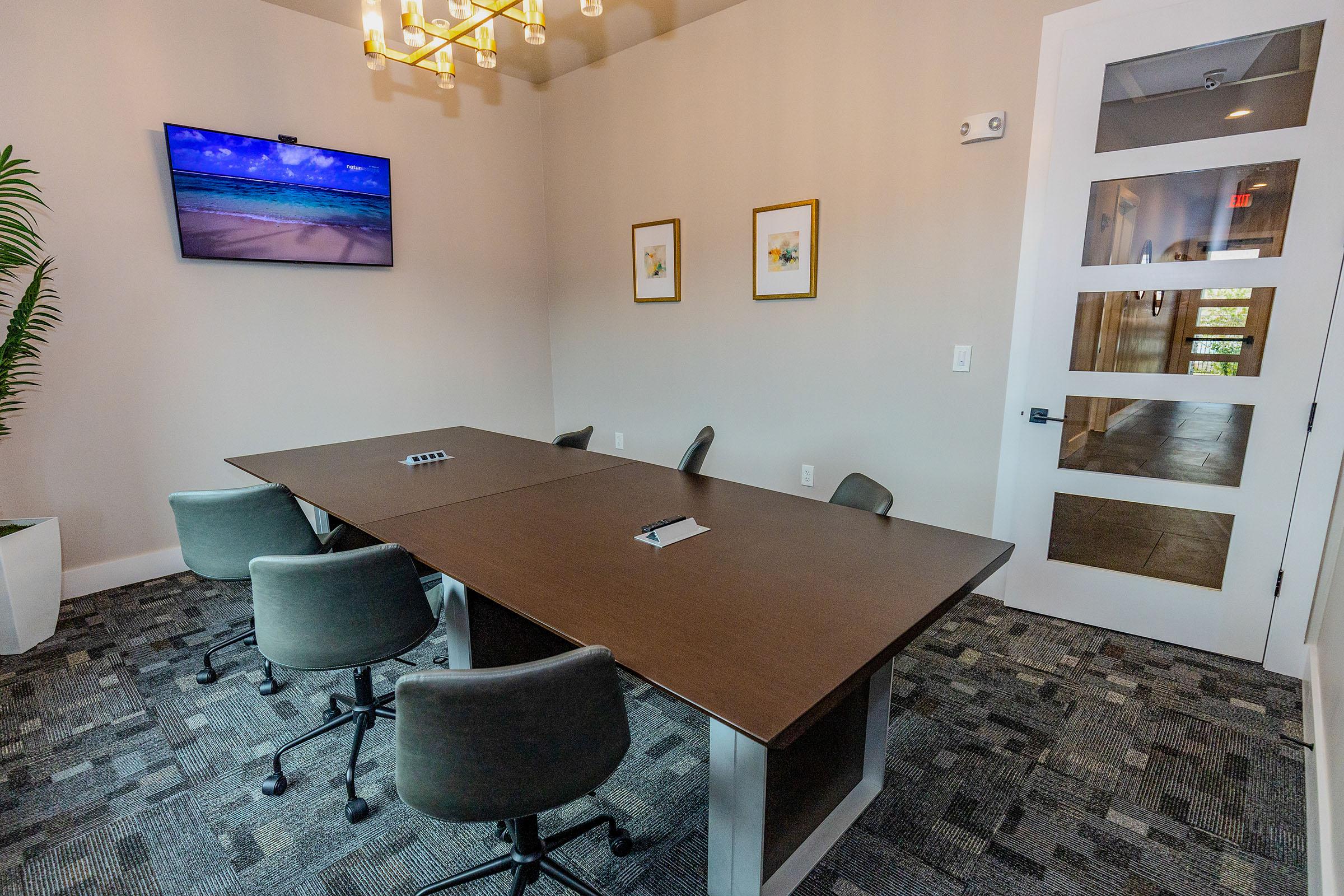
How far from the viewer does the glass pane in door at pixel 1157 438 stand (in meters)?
2.48

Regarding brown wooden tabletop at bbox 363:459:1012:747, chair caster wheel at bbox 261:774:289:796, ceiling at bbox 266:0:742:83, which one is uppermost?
ceiling at bbox 266:0:742:83

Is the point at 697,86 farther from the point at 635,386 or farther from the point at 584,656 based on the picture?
the point at 584,656

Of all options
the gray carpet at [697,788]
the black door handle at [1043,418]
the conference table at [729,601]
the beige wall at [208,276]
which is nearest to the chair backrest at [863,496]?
the conference table at [729,601]

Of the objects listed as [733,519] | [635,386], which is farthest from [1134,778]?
[635,386]

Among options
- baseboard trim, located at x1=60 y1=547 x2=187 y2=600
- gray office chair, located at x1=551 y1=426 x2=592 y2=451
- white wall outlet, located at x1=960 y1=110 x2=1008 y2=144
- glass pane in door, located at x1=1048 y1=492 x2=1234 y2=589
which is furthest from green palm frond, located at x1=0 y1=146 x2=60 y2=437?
glass pane in door, located at x1=1048 y1=492 x2=1234 y2=589

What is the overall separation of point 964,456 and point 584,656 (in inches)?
101

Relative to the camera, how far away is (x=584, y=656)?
1.14 m

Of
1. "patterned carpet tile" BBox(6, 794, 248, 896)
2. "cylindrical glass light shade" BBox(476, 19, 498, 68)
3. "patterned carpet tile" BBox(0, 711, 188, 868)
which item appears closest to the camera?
"patterned carpet tile" BBox(6, 794, 248, 896)

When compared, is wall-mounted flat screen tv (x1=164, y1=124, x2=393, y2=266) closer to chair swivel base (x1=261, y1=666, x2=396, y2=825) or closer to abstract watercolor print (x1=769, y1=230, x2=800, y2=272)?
abstract watercolor print (x1=769, y1=230, x2=800, y2=272)

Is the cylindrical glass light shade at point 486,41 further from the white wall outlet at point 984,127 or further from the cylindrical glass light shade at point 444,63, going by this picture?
the white wall outlet at point 984,127

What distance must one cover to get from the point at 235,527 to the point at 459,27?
1.93 m

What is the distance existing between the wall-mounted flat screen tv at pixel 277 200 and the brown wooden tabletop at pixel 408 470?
130 centimetres

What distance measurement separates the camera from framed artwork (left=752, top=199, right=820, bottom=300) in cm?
347

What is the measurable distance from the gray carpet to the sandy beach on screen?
209 centimetres
